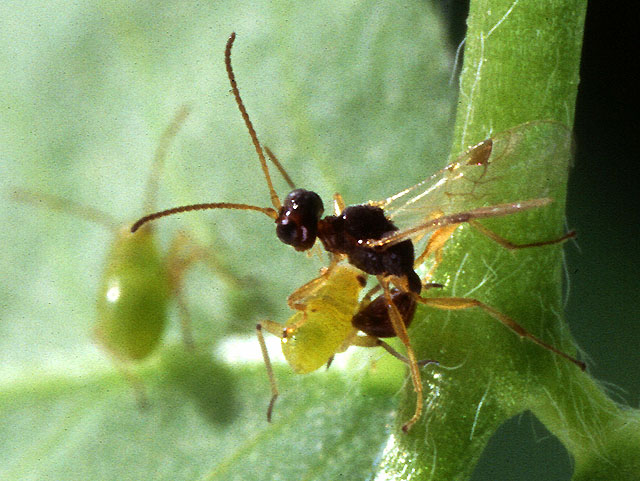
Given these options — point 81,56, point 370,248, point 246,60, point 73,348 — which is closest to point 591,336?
point 370,248

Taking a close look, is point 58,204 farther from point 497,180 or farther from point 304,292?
Answer: point 497,180

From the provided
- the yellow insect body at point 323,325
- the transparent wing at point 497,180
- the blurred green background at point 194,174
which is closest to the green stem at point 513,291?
the transparent wing at point 497,180

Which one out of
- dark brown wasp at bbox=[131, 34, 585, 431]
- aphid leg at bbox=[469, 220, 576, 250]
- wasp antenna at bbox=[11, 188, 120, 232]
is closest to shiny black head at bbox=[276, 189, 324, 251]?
dark brown wasp at bbox=[131, 34, 585, 431]

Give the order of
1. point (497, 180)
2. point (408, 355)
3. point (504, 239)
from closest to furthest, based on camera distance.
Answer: point (504, 239) < point (408, 355) < point (497, 180)

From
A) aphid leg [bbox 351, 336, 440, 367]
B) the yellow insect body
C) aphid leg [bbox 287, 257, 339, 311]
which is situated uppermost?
aphid leg [bbox 287, 257, 339, 311]

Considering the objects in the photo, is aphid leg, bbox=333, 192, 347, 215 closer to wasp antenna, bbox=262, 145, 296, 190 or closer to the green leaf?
the green leaf

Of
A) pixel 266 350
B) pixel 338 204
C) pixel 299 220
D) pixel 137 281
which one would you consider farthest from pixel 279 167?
pixel 137 281

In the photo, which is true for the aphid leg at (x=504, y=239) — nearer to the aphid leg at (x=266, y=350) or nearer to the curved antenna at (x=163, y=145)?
the aphid leg at (x=266, y=350)

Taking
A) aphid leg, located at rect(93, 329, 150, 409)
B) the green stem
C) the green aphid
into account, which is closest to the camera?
the green stem
